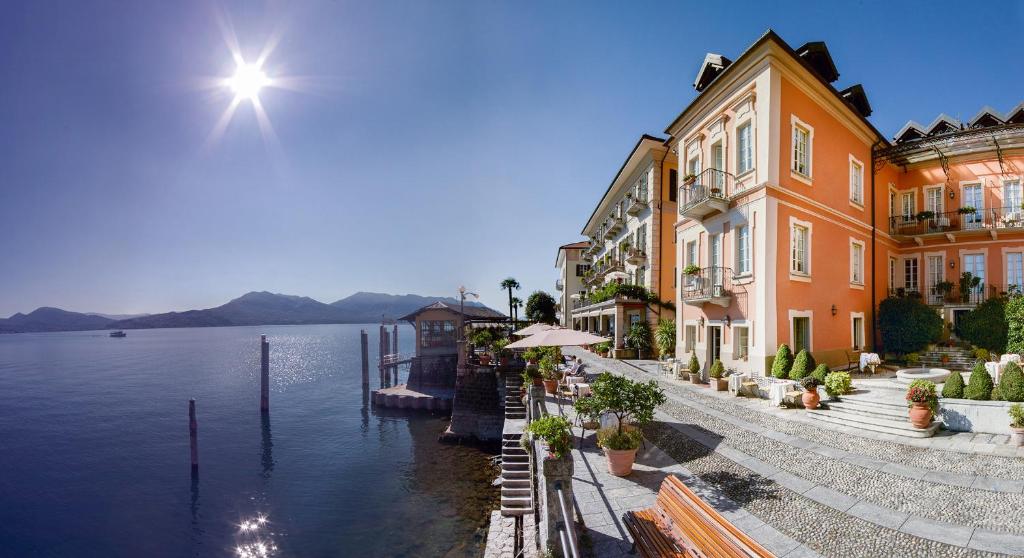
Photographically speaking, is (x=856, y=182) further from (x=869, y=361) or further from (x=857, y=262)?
(x=869, y=361)

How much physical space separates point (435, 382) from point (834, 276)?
91.4ft

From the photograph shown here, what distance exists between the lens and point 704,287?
18.1m

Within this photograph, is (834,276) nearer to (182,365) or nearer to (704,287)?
(704,287)

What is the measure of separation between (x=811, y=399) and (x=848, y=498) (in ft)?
21.7

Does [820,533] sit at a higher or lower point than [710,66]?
lower

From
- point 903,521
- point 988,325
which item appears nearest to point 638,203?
point 988,325

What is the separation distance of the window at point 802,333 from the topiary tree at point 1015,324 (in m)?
9.00

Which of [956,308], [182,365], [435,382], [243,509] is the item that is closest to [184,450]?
[243,509]

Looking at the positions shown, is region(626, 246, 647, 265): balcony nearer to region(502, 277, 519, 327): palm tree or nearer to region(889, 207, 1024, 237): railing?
region(889, 207, 1024, 237): railing

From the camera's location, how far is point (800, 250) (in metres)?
16.8

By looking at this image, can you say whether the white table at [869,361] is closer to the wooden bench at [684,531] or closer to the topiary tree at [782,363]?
the topiary tree at [782,363]

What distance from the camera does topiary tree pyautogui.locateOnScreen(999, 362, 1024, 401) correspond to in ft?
31.7

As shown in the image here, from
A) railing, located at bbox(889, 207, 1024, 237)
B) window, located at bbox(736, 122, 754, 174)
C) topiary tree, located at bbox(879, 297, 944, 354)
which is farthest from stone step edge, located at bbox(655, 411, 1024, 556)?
railing, located at bbox(889, 207, 1024, 237)

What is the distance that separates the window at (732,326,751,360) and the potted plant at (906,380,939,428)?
6.24 meters
